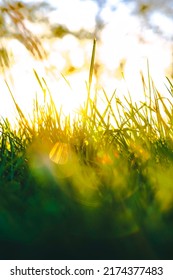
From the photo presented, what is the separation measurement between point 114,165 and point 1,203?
36 centimetres

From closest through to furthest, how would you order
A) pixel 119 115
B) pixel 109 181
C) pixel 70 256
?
pixel 70 256, pixel 109 181, pixel 119 115

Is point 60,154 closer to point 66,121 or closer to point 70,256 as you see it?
point 66,121

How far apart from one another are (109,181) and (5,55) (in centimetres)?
66

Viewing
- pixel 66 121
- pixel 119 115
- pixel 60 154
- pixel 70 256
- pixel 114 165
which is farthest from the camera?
pixel 66 121

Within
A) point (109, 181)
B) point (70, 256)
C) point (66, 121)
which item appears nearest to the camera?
point (70, 256)

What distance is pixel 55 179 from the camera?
112 centimetres

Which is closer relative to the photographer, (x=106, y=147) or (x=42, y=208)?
(x=42, y=208)

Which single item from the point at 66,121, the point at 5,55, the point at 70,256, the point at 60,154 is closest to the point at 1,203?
the point at 70,256

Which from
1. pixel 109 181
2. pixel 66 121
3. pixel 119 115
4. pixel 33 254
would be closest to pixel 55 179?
pixel 109 181

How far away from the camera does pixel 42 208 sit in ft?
3.14

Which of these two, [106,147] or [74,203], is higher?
[106,147]

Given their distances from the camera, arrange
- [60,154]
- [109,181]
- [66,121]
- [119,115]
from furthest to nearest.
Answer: [66,121], [119,115], [60,154], [109,181]
